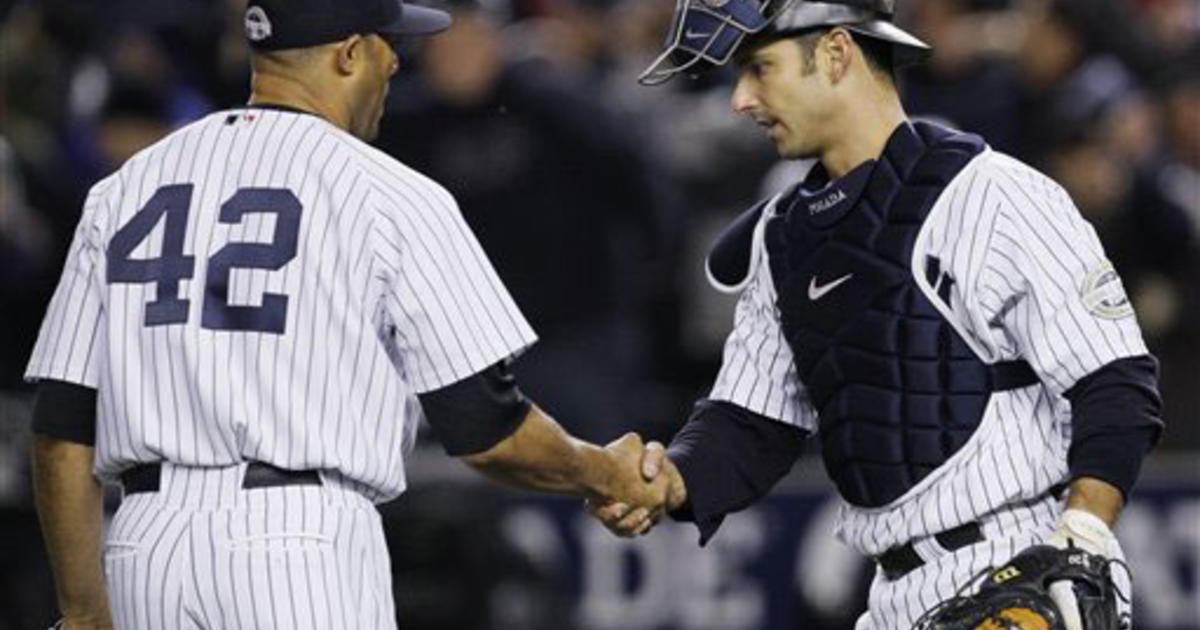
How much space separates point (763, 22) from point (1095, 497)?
3.95ft

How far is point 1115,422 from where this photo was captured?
17.8ft

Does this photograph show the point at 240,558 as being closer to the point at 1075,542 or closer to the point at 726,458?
the point at 726,458

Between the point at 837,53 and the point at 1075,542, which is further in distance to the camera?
the point at 837,53

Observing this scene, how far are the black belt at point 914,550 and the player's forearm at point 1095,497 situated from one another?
323 mm

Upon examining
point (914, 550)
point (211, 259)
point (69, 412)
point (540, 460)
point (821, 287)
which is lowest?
point (914, 550)

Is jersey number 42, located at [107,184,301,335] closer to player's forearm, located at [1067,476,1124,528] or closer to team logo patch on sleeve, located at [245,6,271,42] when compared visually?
team logo patch on sleeve, located at [245,6,271,42]

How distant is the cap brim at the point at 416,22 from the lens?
5.61 m

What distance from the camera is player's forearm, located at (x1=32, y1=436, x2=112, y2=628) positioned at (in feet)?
18.4

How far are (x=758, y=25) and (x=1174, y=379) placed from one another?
4772mm

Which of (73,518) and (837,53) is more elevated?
(837,53)

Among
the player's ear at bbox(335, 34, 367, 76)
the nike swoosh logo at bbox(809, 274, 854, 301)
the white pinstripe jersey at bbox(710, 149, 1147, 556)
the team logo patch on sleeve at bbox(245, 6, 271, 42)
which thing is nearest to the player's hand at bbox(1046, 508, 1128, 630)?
the white pinstripe jersey at bbox(710, 149, 1147, 556)

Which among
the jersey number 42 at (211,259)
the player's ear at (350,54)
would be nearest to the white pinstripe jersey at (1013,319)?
the player's ear at (350,54)

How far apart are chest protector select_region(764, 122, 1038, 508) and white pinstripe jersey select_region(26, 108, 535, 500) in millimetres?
729

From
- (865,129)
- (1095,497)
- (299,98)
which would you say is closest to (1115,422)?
(1095,497)
